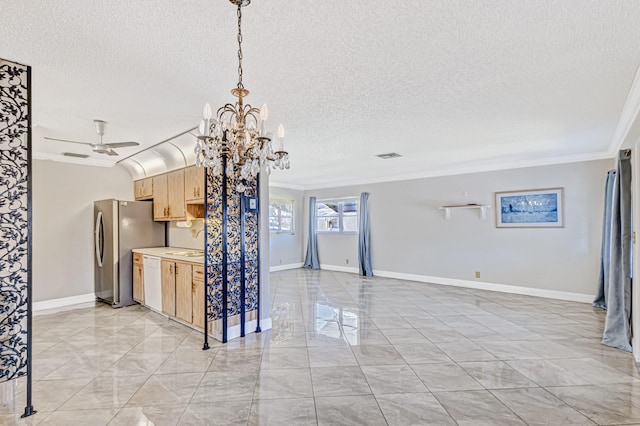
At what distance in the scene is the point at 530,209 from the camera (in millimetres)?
5770

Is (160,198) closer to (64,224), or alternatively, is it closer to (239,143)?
(64,224)

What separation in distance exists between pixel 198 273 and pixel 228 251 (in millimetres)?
498

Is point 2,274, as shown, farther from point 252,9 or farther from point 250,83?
point 252,9

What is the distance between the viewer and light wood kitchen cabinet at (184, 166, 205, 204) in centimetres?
423

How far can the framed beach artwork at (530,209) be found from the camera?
5.51 meters

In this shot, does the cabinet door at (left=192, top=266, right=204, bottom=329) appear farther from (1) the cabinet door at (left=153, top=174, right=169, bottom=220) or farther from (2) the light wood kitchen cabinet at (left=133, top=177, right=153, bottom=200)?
(2) the light wood kitchen cabinet at (left=133, top=177, right=153, bottom=200)

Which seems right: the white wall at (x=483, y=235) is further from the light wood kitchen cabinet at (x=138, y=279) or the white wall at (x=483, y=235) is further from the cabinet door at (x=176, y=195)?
the light wood kitchen cabinet at (x=138, y=279)

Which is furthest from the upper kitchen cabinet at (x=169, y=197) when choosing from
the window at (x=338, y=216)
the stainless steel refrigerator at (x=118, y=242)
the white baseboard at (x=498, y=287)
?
the white baseboard at (x=498, y=287)

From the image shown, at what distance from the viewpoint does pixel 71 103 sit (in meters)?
3.02

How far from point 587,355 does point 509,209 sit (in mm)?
3293

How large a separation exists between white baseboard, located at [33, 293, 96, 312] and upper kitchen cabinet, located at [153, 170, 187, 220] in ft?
5.95

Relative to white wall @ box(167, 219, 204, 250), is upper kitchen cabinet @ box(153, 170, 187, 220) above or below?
above

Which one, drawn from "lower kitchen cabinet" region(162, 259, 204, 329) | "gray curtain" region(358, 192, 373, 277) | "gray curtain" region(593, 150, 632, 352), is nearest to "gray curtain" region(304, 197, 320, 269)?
"gray curtain" region(358, 192, 373, 277)

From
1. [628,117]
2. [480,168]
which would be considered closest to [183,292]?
[628,117]
